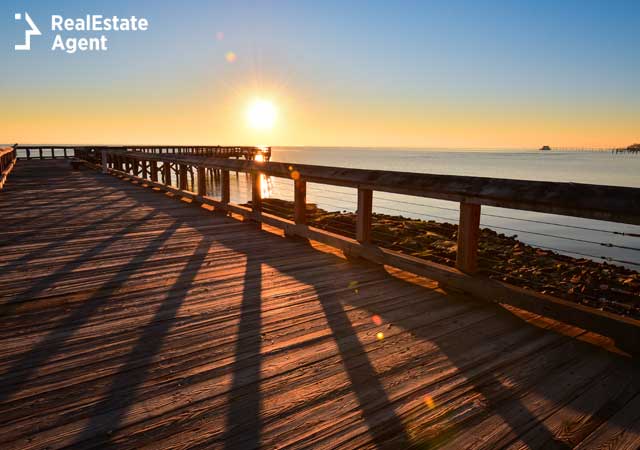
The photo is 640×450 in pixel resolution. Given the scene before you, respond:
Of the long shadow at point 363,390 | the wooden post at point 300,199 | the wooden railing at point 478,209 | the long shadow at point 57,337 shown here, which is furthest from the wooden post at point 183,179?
the long shadow at point 363,390

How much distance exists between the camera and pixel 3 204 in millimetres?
8938

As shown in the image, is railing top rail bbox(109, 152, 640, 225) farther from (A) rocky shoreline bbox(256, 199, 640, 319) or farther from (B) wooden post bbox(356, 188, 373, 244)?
(A) rocky shoreline bbox(256, 199, 640, 319)

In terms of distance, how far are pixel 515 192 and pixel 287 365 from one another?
198 cm

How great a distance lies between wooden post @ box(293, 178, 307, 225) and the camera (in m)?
5.50

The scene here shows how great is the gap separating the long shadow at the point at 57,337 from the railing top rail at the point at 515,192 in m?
2.48

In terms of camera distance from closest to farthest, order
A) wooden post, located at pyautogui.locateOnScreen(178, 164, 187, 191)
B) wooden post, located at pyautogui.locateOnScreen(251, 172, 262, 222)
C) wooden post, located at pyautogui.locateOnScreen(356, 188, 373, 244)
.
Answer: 1. wooden post, located at pyautogui.locateOnScreen(356, 188, 373, 244)
2. wooden post, located at pyautogui.locateOnScreen(251, 172, 262, 222)
3. wooden post, located at pyautogui.locateOnScreen(178, 164, 187, 191)

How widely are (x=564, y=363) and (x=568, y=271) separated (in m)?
8.43

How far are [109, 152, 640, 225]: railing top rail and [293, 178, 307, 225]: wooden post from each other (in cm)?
48

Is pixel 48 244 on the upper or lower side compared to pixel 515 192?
lower

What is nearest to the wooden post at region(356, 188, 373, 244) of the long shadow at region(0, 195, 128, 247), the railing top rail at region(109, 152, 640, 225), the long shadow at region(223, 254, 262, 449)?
the railing top rail at region(109, 152, 640, 225)

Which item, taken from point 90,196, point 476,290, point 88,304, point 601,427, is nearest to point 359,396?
point 601,427

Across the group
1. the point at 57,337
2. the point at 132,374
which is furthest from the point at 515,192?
the point at 57,337

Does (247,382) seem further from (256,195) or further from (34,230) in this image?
(34,230)

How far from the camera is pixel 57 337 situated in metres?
2.75
